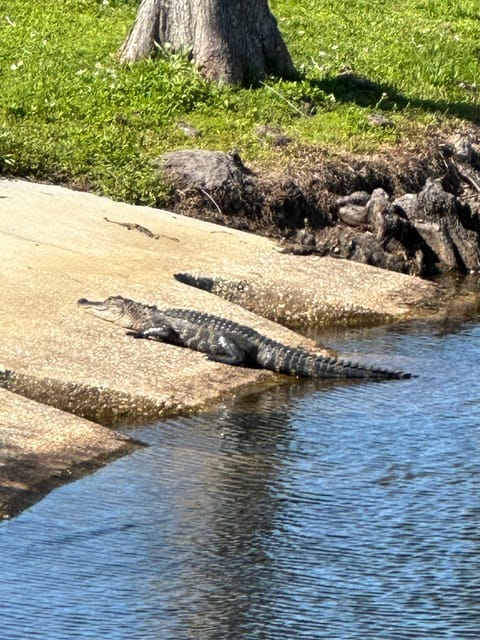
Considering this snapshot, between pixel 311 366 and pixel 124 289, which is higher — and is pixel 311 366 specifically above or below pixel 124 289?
below

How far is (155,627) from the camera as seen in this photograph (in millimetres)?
6754

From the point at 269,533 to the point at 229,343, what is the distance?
2.84 meters

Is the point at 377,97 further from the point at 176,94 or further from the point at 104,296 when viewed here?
the point at 104,296

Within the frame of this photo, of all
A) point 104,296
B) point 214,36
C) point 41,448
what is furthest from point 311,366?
point 214,36

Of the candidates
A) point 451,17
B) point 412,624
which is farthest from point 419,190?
point 412,624

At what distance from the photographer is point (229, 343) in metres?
10.6

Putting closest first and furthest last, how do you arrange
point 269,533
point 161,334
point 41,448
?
point 269,533 < point 41,448 < point 161,334

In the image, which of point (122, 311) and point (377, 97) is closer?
point (122, 311)

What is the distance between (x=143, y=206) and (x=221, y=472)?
5.39 metres

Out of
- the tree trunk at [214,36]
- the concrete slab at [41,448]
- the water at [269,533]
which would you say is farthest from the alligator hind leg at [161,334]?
the tree trunk at [214,36]

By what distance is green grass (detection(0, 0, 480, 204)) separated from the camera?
14.3m

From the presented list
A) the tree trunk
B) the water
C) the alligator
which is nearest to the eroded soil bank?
the tree trunk

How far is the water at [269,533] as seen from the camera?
6.90 meters

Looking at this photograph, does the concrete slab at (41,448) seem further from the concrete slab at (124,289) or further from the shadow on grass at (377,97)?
the shadow on grass at (377,97)
